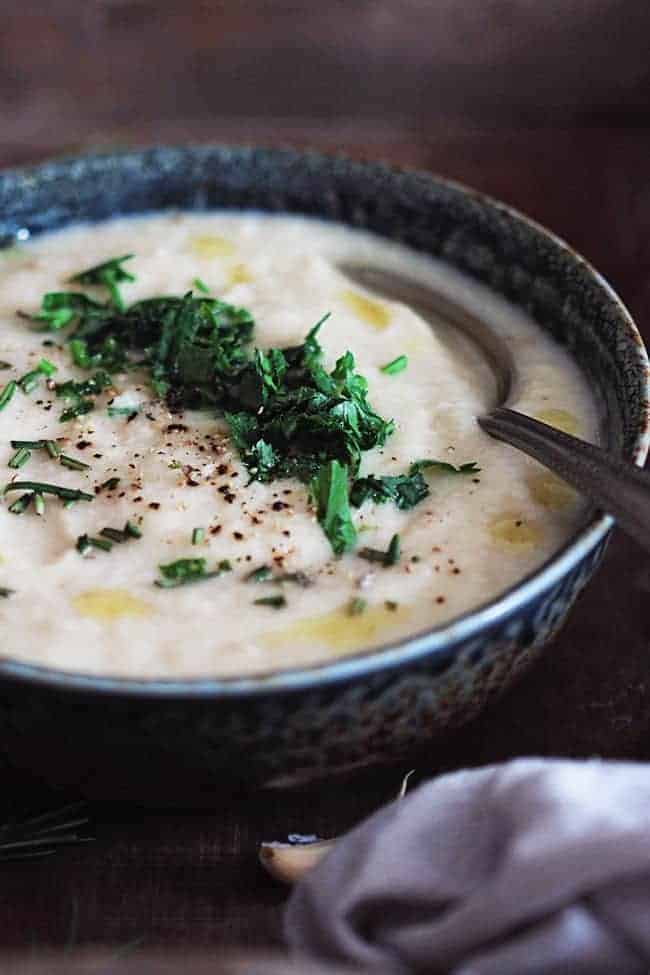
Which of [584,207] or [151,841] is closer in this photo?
[151,841]

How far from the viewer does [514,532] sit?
1.89 m

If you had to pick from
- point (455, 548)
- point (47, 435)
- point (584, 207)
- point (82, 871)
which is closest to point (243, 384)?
point (47, 435)

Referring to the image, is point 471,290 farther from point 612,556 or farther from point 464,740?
point 464,740

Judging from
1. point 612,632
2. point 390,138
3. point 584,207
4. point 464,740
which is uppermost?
point 390,138

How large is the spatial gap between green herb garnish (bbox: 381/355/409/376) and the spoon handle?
24cm

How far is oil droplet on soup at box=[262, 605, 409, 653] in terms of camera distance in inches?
67.3

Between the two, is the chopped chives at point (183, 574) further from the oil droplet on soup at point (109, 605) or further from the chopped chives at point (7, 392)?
the chopped chives at point (7, 392)

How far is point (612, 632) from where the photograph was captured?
6.96ft

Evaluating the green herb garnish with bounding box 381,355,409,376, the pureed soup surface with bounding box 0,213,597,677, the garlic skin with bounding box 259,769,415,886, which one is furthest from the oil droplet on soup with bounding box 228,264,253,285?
the garlic skin with bounding box 259,769,415,886

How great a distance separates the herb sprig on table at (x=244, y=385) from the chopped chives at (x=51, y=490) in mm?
184

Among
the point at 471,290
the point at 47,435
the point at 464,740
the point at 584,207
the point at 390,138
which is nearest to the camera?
the point at 464,740

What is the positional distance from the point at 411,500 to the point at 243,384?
1.09 ft

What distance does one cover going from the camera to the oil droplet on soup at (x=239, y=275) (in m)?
Answer: 2.46

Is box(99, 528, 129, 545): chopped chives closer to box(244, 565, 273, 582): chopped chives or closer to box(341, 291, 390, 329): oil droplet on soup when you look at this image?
box(244, 565, 273, 582): chopped chives
